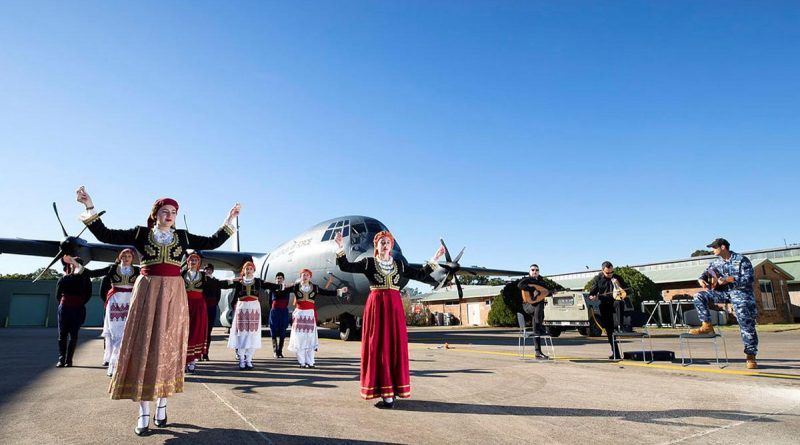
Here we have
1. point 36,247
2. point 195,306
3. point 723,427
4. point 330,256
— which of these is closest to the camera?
point 723,427

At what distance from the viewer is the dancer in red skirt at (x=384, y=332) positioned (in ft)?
16.9

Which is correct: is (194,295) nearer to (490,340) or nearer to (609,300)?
(609,300)

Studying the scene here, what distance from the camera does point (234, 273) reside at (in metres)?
23.6

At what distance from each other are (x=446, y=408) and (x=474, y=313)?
129ft

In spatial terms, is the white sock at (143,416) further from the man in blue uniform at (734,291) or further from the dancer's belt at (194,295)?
the man in blue uniform at (734,291)

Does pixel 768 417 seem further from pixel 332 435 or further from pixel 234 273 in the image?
pixel 234 273

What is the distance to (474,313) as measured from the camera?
4303 centimetres

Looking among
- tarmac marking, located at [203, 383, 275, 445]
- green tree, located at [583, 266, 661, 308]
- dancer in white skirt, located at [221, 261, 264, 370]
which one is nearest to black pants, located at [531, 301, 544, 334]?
dancer in white skirt, located at [221, 261, 264, 370]

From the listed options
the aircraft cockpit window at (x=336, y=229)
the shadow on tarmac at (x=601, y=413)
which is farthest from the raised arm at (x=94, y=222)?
the aircraft cockpit window at (x=336, y=229)

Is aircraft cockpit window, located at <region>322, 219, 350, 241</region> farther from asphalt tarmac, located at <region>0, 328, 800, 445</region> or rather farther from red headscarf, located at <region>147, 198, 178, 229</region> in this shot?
red headscarf, located at <region>147, 198, 178, 229</region>

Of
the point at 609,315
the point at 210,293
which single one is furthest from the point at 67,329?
the point at 609,315

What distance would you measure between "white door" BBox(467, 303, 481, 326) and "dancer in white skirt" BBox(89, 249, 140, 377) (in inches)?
1445

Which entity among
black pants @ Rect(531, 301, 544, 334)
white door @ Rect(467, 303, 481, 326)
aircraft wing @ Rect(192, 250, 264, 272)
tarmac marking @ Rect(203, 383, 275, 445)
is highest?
aircraft wing @ Rect(192, 250, 264, 272)

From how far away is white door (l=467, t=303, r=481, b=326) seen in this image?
42.4 metres
